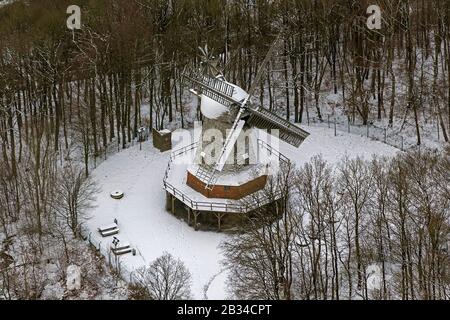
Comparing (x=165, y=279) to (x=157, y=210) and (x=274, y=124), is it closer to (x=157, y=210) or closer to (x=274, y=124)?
(x=157, y=210)

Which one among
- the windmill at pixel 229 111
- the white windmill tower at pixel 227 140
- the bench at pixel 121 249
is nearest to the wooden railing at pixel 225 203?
the white windmill tower at pixel 227 140

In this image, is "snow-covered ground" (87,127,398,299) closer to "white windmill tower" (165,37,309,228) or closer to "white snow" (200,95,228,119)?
"white windmill tower" (165,37,309,228)

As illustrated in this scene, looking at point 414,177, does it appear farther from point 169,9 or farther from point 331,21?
point 169,9

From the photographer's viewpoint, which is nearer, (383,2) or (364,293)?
(364,293)

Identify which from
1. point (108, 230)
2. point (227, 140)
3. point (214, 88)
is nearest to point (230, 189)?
Answer: point (227, 140)

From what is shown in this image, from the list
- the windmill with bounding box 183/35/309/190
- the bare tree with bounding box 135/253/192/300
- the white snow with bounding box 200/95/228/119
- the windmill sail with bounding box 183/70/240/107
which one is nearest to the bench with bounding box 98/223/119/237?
the bare tree with bounding box 135/253/192/300
